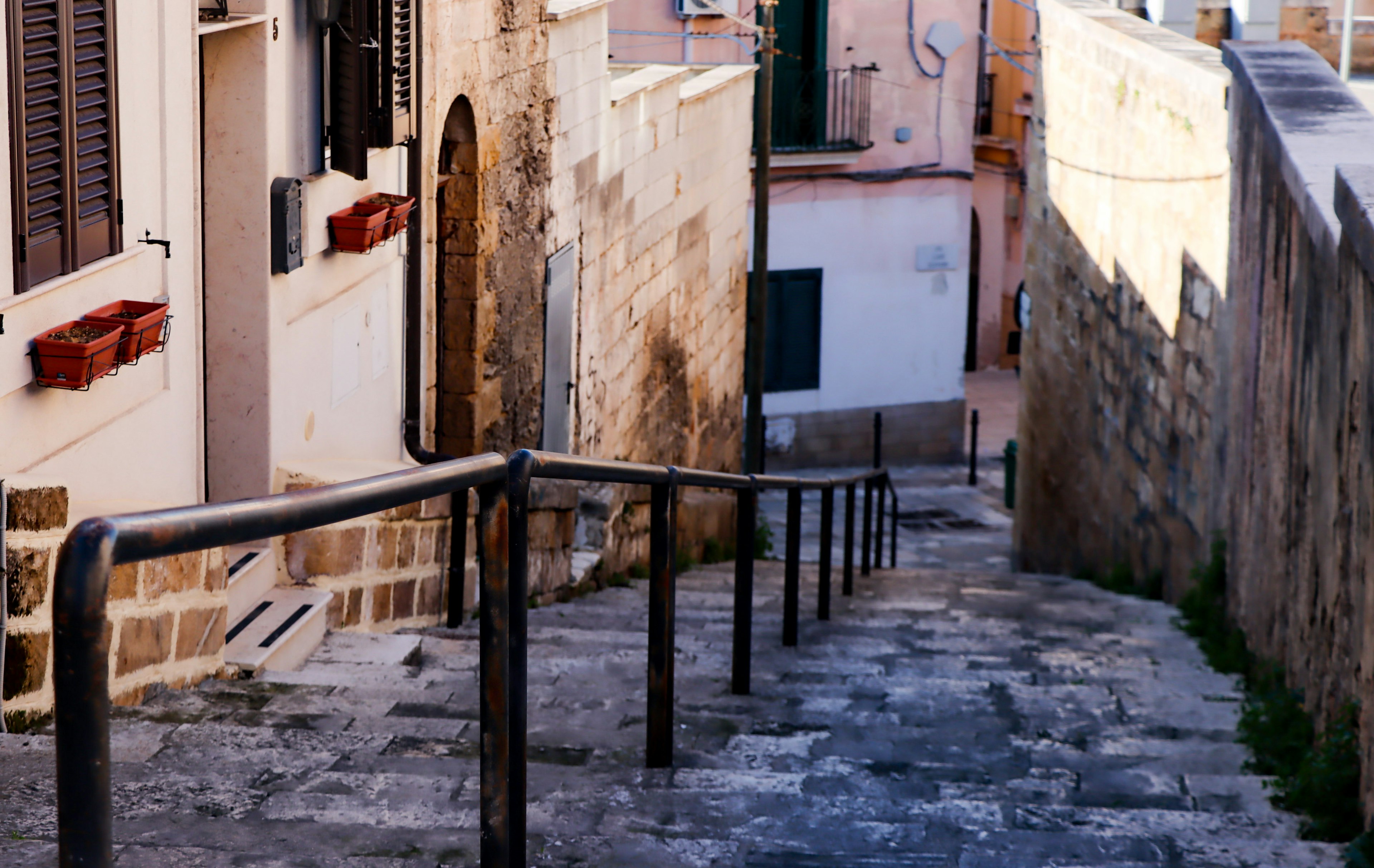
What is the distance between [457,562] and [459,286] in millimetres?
1517

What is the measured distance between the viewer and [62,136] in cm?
362

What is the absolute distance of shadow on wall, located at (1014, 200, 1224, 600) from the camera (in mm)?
7762

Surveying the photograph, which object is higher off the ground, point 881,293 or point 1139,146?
point 1139,146

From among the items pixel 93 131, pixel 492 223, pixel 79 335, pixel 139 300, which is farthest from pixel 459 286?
pixel 79 335

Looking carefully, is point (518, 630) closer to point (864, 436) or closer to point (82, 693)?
point (82, 693)

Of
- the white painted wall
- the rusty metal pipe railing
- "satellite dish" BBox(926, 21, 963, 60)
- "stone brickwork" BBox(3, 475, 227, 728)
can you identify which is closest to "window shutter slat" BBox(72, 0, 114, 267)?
"stone brickwork" BBox(3, 475, 227, 728)

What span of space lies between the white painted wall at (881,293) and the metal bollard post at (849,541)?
379 inches

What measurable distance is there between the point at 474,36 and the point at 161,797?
14.8 feet

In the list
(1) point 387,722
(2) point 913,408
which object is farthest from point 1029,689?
(2) point 913,408

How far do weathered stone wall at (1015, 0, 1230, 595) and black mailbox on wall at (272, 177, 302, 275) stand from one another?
14.5 feet

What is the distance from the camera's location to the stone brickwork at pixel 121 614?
125 inches

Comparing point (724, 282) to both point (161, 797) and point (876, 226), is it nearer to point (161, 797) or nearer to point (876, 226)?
point (876, 226)

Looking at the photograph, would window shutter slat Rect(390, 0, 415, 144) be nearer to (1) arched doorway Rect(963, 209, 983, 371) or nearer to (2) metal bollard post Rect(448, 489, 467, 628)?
(2) metal bollard post Rect(448, 489, 467, 628)

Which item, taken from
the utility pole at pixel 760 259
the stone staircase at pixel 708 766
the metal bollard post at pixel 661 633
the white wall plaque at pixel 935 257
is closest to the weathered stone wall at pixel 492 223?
the stone staircase at pixel 708 766
